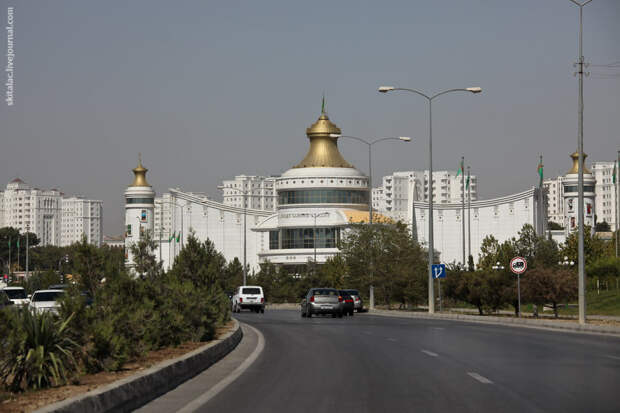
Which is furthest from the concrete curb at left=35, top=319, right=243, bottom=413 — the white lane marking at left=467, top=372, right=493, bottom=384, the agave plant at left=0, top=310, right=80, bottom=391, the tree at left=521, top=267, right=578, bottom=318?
the tree at left=521, top=267, right=578, bottom=318

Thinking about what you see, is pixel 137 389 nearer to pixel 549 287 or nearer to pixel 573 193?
pixel 549 287

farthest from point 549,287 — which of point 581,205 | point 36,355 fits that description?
point 36,355

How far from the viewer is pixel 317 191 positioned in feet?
443

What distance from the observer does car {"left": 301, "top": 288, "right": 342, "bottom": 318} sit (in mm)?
47656

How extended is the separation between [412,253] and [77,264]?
3702 cm

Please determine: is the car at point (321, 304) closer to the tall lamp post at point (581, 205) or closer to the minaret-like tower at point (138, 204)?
the tall lamp post at point (581, 205)

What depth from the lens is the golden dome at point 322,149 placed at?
140 m

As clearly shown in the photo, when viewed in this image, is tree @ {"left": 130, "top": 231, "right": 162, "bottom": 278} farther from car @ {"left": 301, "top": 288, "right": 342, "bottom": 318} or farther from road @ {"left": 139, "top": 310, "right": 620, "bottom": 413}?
road @ {"left": 139, "top": 310, "right": 620, "bottom": 413}

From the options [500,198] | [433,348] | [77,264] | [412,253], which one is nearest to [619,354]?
[433,348]

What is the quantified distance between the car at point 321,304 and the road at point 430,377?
21306 mm

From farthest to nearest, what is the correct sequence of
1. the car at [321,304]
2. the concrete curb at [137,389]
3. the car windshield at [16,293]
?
the car windshield at [16,293], the car at [321,304], the concrete curb at [137,389]

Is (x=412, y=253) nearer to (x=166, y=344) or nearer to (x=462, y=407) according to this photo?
(x=166, y=344)

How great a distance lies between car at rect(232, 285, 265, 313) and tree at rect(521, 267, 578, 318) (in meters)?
17.7

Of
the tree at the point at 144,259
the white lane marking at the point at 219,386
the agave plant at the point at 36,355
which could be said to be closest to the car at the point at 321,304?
the tree at the point at 144,259
